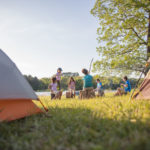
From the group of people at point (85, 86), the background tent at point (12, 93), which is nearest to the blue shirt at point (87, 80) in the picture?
the group of people at point (85, 86)

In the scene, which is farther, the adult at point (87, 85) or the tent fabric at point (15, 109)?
the adult at point (87, 85)

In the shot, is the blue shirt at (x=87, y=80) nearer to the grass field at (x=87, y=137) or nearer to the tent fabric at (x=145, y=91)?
the tent fabric at (x=145, y=91)

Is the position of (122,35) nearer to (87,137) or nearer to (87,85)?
(87,85)

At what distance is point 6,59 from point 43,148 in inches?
77.1

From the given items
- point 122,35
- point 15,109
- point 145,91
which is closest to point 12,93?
point 15,109

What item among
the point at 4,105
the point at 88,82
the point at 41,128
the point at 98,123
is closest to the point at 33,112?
the point at 4,105

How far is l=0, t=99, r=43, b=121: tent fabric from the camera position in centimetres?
235

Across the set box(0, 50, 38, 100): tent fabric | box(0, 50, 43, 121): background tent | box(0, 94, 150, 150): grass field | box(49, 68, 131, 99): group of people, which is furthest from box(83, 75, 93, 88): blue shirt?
box(0, 94, 150, 150): grass field

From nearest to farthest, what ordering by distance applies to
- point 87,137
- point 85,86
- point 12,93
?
point 87,137 → point 12,93 → point 85,86

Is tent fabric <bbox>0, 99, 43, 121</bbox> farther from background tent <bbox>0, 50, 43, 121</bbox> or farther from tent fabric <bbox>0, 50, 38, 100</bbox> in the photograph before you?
tent fabric <bbox>0, 50, 38, 100</bbox>

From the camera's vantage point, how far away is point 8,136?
1773 mm

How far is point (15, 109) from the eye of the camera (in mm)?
2500

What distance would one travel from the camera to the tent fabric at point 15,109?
92.5 inches

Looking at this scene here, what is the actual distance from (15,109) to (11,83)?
17.8 inches
